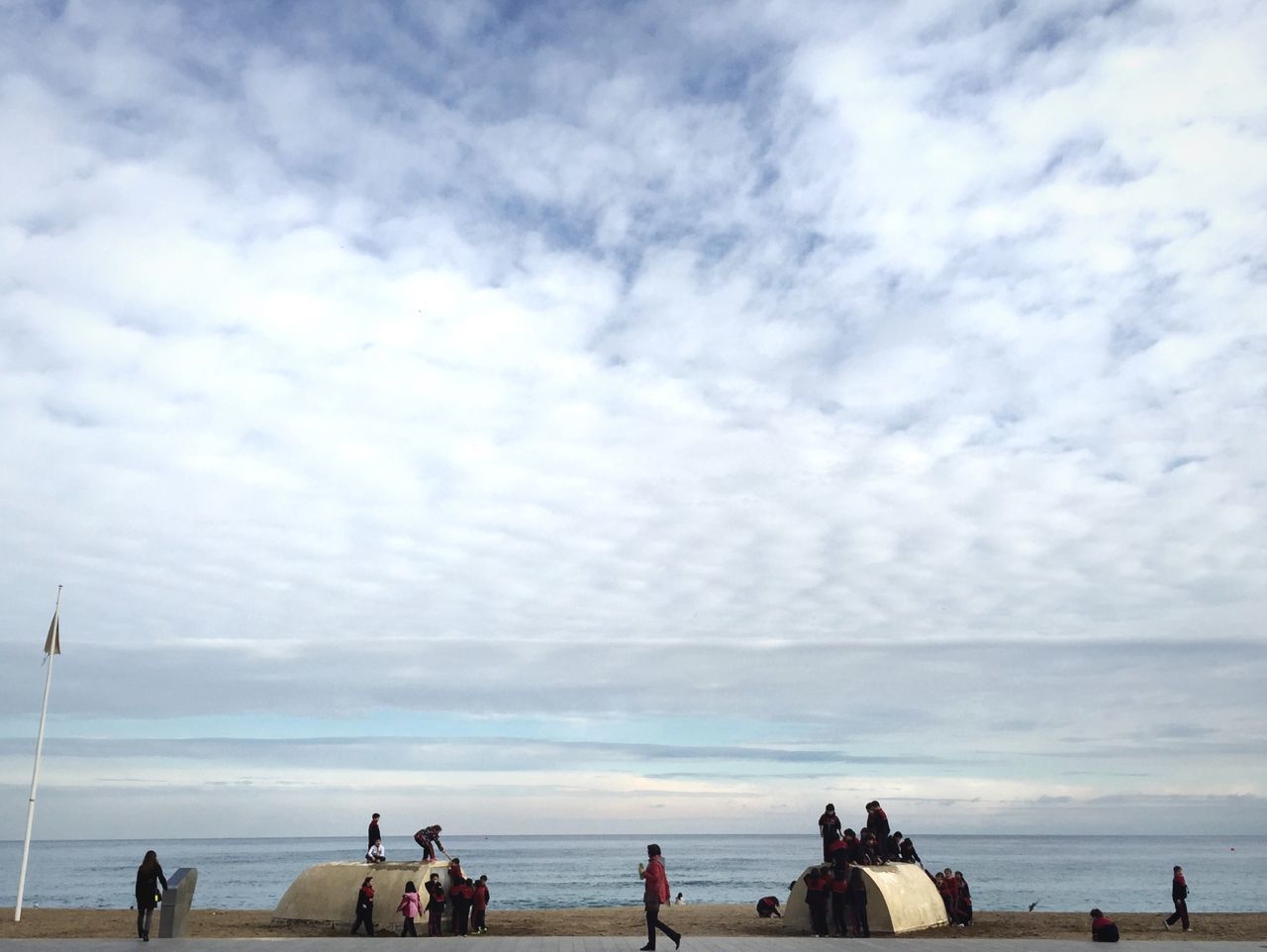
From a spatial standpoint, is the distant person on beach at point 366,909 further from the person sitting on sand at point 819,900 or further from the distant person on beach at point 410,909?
the person sitting on sand at point 819,900

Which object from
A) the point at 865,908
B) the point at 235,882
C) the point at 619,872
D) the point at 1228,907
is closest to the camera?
the point at 865,908

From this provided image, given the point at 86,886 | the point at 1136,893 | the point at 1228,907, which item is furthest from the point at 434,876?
the point at 86,886

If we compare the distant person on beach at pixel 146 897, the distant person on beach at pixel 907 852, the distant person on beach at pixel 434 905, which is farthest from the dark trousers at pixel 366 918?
the distant person on beach at pixel 907 852

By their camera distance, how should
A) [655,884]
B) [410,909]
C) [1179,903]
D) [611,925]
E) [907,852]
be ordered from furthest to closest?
[611,925], [1179,903], [907,852], [410,909], [655,884]

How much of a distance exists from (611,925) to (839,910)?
7.80 m

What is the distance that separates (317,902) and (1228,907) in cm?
4872

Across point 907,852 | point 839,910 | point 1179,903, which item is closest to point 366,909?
point 839,910

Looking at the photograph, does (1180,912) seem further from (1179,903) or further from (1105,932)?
(1105,932)

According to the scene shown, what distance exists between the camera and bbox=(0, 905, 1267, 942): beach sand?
75.8 feet

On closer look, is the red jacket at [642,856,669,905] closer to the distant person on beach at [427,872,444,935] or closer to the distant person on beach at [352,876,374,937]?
the distant person on beach at [427,872,444,935]

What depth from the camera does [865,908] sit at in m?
22.0

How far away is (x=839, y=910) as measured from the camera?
2205 cm

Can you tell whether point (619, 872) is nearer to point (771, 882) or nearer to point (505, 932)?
point (771, 882)

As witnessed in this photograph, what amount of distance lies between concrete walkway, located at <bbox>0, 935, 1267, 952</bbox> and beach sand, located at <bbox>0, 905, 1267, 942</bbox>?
2598 mm
